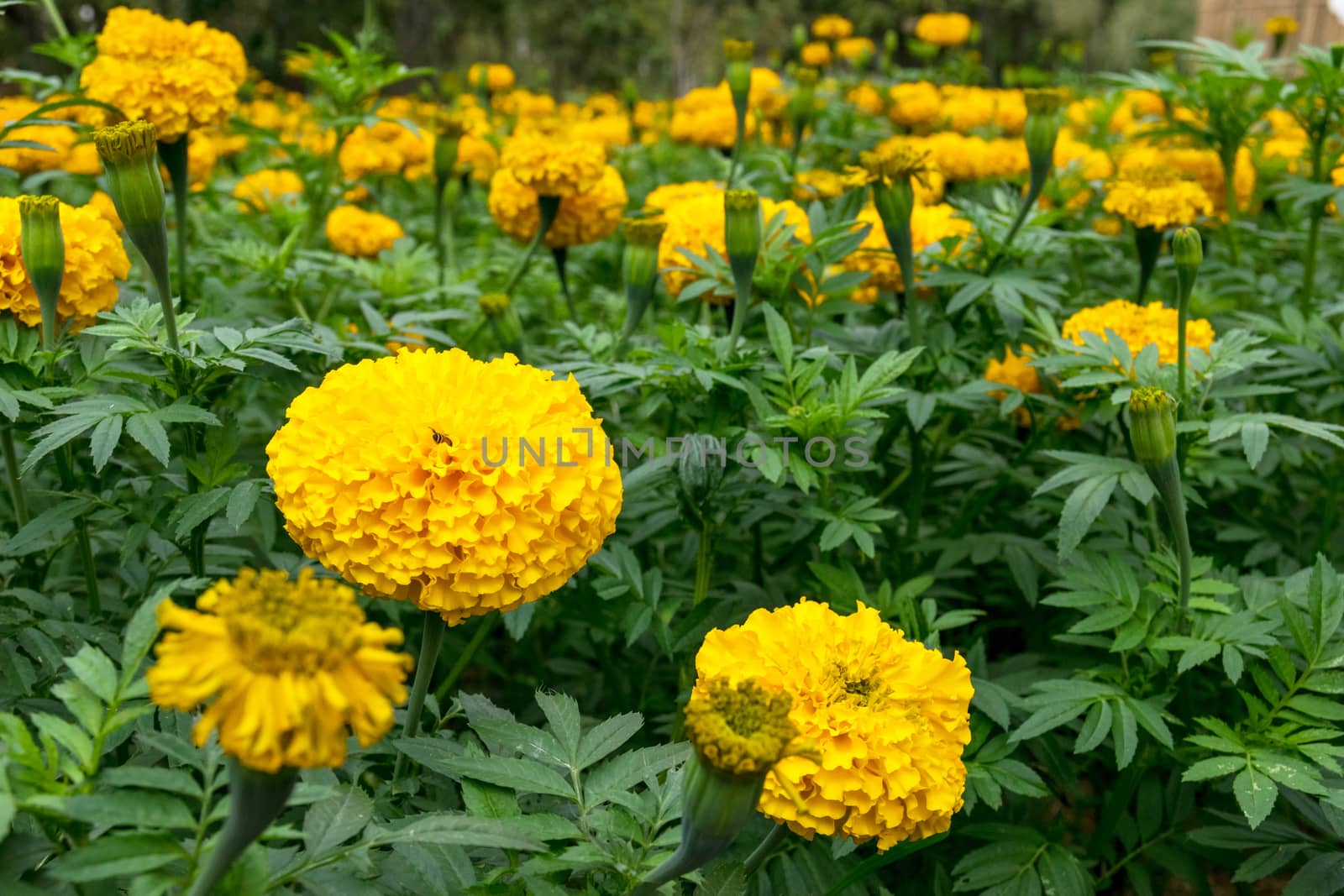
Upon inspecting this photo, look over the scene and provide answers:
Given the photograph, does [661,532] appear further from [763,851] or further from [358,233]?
[358,233]

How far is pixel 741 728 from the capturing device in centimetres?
92

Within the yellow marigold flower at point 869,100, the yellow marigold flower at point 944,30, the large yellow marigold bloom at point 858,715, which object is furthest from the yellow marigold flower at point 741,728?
the yellow marigold flower at point 944,30

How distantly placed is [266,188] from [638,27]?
1526 cm

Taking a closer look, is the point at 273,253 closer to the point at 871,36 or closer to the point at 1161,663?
the point at 1161,663

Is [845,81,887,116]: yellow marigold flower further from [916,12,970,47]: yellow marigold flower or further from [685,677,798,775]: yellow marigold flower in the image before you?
[685,677,798,775]: yellow marigold flower

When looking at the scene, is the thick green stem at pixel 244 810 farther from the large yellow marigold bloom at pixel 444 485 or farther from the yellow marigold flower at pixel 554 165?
the yellow marigold flower at pixel 554 165

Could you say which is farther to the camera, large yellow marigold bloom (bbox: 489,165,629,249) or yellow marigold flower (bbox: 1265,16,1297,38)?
yellow marigold flower (bbox: 1265,16,1297,38)

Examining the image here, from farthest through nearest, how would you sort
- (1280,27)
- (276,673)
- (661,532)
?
(1280,27)
(661,532)
(276,673)

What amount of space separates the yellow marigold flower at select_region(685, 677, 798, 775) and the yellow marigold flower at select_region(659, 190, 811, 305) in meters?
1.39

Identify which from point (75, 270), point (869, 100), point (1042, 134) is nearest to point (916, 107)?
point (869, 100)

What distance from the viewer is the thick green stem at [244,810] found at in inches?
31.3

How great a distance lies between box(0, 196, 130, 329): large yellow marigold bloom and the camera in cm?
157

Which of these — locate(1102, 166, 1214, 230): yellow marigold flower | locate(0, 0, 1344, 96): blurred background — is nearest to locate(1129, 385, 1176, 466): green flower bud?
locate(1102, 166, 1214, 230): yellow marigold flower

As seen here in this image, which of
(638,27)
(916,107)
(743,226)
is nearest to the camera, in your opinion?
(743,226)
